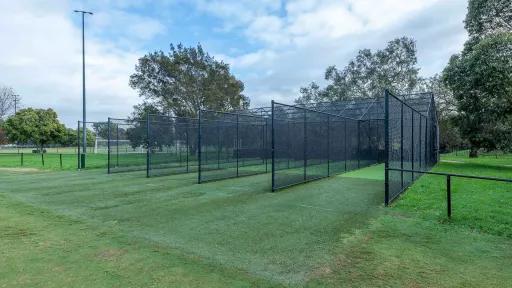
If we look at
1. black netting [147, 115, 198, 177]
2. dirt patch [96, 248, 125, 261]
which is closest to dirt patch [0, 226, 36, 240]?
dirt patch [96, 248, 125, 261]

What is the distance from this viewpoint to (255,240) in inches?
176

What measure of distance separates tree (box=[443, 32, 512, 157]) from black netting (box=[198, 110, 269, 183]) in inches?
380

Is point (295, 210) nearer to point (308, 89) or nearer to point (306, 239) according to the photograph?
point (306, 239)

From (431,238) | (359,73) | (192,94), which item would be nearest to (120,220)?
(431,238)

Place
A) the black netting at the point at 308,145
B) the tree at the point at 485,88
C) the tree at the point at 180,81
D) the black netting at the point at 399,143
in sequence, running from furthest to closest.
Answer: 1. the tree at the point at 180,81
2. the tree at the point at 485,88
3. the black netting at the point at 308,145
4. the black netting at the point at 399,143

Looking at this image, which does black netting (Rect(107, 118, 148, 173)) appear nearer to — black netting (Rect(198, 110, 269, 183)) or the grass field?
black netting (Rect(198, 110, 269, 183))

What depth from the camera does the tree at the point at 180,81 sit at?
84.0ft

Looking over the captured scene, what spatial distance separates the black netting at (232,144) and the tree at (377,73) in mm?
17845

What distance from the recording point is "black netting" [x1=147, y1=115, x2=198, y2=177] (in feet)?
44.6

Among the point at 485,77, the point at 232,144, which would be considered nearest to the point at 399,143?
the point at 232,144

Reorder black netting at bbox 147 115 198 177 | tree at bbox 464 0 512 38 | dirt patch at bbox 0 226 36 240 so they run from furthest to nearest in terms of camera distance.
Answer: tree at bbox 464 0 512 38
black netting at bbox 147 115 198 177
dirt patch at bbox 0 226 36 240

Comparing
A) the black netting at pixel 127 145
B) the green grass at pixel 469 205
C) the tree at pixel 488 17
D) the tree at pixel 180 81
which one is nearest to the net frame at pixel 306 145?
the green grass at pixel 469 205

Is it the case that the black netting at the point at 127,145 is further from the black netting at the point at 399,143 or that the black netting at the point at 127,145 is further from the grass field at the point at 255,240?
the black netting at the point at 399,143

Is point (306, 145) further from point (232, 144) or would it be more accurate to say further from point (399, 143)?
point (232, 144)
